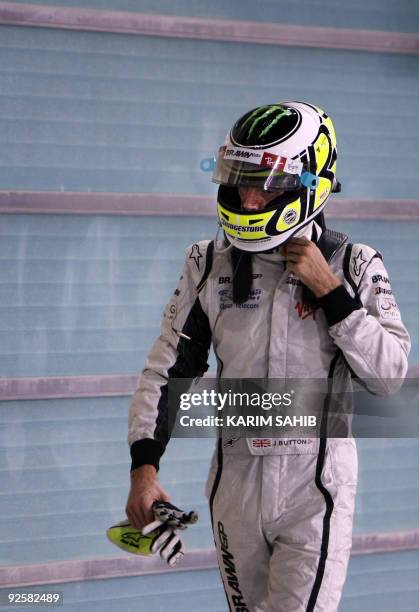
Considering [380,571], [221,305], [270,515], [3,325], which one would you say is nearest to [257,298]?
[221,305]

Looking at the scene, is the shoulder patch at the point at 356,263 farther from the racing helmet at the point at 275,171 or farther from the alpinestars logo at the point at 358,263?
the racing helmet at the point at 275,171

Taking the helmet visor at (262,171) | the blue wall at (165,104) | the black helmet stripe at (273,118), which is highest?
the blue wall at (165,104)

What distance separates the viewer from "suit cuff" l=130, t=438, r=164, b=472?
227 cm

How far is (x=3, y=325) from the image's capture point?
152 inches

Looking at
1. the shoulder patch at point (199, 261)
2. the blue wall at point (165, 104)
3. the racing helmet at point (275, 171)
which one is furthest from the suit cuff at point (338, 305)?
the blue wall at point (165, 104)

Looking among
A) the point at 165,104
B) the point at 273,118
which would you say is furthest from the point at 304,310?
the point at 165,104

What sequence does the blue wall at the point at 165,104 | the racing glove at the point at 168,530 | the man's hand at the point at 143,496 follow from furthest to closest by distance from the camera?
1. the blue wall at the point at 165,104
2. the man's hand at the point at 143,496
3. the racing glove at the point at 168,530

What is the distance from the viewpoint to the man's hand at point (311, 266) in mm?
2178

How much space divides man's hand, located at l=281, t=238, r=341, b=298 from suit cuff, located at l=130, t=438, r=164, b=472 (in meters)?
0.53

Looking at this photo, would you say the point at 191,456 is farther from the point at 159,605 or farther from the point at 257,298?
the point at 257,298

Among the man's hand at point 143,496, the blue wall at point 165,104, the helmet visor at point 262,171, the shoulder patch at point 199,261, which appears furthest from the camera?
the blue wall at point 165,104

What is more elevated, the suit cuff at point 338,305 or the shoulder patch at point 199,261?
the shoulder patch at point 199,261

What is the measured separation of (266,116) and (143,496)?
3.14 feet

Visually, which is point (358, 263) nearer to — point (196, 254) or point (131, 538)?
point (196, 254)
